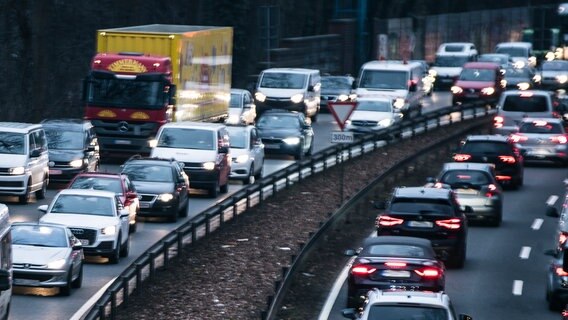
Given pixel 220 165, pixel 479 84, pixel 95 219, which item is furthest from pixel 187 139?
pixel 479 84

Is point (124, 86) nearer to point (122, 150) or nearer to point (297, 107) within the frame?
point (122, 150)

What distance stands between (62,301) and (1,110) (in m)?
32.1

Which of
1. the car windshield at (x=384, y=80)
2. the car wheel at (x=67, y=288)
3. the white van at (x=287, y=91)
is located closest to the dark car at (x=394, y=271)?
the car wheel at (x=67, y=288)

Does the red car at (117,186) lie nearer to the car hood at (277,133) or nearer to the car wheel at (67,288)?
the car wheel at (67,288)

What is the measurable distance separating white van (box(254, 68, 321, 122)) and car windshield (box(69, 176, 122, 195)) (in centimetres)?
2608

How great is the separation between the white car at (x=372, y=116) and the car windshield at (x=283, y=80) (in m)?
3.96

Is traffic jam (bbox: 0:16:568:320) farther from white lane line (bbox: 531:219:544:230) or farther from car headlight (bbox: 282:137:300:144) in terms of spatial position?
white lane line (bbox: 531:219:544:230)

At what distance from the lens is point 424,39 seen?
341 ft

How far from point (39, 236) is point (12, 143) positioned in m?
11.1

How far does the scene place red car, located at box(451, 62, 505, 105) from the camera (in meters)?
66.4

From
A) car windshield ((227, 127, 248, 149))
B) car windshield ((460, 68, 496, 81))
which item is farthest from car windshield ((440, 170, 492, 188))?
car windshield ((460, 68, 496, 81))

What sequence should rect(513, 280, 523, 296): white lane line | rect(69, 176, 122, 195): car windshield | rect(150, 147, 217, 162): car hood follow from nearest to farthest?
1. rect(513, 280, 523, 296): white lane line
2. rect(69, 176, 122, 195): car windshield
3. rect(150, 147, 217, 162): car hood

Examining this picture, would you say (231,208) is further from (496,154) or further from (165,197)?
(496,154)

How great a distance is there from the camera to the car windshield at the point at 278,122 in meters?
49.0
